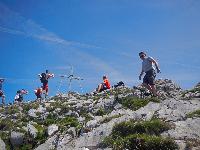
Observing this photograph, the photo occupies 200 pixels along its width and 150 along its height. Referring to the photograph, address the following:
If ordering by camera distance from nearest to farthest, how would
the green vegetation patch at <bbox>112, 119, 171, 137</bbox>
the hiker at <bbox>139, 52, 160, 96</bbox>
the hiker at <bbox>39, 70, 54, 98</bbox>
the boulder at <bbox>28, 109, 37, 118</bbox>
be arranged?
the green vegetation patch at <bbox>112, 119, 171, 137</bbox>
the hiker at <bbox>139, 52, 160, 96</bbox>
the boulder at <bbox>28, 109, 37, 118</bbox>
the hiker at <bbox>39, 70, 54, 98</bbox>

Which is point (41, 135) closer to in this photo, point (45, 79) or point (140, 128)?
point (140, 128)

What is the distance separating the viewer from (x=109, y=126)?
58.7 feet

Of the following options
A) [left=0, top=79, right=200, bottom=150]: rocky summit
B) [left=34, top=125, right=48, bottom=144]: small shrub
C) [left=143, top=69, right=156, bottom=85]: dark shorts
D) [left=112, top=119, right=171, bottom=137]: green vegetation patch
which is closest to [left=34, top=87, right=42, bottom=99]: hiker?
[left=0, top=79, right=200, bottom=150]: rocky summit

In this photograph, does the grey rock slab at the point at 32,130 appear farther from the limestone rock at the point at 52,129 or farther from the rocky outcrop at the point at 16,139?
the limestone rock at the point at 52,129

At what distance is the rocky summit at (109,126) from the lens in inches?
587

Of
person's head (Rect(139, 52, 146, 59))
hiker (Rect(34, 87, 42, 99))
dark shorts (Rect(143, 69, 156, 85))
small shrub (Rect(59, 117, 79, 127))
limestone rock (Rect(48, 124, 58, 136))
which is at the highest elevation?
hiker (Rect(34, 87, 42, 99))

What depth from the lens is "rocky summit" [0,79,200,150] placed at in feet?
48.9

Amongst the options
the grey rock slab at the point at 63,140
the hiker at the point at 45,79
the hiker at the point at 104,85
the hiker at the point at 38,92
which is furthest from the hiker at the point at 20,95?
the grey rock slab at the point at 63,140

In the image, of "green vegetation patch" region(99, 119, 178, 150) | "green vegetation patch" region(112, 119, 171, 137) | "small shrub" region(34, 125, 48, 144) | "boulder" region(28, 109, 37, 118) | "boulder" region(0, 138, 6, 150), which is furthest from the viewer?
"boulder" region(28, 109, 37, 118)

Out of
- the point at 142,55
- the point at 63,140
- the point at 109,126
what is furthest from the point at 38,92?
the point at 109,126

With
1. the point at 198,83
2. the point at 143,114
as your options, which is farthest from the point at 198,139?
the point at 198,83

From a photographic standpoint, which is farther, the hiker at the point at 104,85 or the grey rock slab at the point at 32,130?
the hiker at the point at 104,85

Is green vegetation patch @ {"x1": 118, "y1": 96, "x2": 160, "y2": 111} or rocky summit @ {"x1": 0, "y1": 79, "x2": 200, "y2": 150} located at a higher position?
green vegetation patch @ {"x1": 118, "y1": 96, "x2": 160, "y2": 111}

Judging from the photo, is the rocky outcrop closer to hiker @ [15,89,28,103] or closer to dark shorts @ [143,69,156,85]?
dark shorts @ [143,69,156,85]
